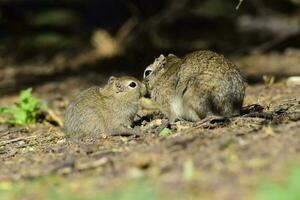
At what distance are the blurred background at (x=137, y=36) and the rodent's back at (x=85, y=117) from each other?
19.9 feet

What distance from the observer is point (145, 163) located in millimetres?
5430

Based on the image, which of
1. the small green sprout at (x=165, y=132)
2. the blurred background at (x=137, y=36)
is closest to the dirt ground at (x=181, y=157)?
the small green sprout at (x=165, y=132)

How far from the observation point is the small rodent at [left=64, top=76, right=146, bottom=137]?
8281 mm

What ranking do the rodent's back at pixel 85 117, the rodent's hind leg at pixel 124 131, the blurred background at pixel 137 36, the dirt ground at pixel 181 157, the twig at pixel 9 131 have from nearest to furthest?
the dirt ground at pixel 181 157, the rodent's hind leg at pixel 124 131, the rodent's back at pixel 85 117, the twig at pixel 9 131, the blurred background at pixel 137 36

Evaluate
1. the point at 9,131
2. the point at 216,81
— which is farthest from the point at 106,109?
the point at 9,131

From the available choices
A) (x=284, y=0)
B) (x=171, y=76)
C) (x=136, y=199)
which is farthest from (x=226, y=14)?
(x=136, y=199)

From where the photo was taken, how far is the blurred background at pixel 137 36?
15.6 m

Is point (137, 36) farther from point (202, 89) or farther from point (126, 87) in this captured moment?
point (202, 89)

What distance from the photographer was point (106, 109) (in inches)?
331

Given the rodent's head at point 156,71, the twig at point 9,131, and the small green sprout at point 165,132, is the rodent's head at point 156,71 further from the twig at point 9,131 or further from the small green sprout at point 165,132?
the twig at point 9,131

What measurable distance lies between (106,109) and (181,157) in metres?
2.88

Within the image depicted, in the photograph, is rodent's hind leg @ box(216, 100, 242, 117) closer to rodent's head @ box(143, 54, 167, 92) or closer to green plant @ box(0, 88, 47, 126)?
rodent's head @ box(143, 54, 167, 92)

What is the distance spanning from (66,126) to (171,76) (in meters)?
1.33

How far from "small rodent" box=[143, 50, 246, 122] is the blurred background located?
21.0ft
